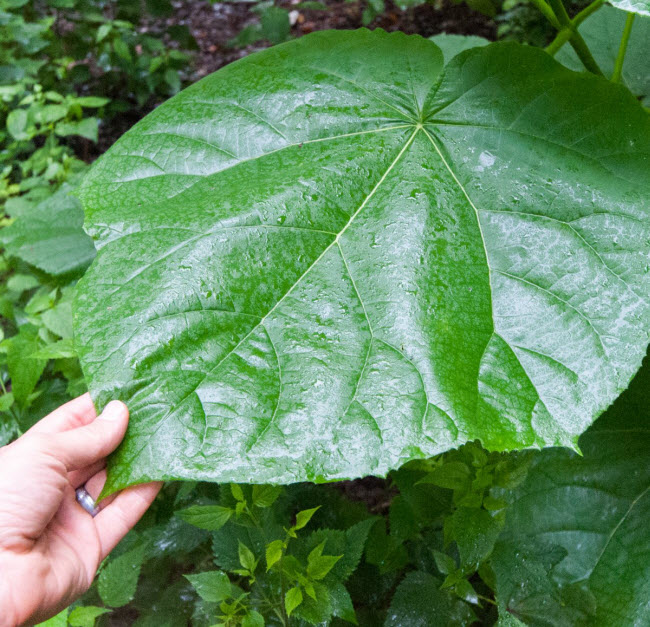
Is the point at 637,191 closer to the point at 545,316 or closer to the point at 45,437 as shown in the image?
the point at 545,316

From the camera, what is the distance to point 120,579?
1553 mm

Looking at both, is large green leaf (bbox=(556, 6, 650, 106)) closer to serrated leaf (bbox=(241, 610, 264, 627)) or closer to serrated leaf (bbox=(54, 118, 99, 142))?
serrated leaf (bbox=(241, 610, 264, 627))

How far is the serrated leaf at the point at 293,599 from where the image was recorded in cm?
133

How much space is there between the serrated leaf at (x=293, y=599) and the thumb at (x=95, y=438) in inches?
21.5

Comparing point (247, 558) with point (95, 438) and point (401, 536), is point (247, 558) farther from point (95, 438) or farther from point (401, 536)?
point (95, 438)

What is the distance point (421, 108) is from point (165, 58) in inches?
130

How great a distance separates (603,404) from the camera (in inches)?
41.1

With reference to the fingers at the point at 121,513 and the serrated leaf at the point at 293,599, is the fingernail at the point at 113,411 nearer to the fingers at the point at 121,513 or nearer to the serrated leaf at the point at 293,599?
the fingers at the point at 121,513

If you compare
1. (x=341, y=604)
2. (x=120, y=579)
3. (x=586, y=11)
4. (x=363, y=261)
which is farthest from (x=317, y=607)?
(x=586, y=11)

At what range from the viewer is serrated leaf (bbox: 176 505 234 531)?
4.65 ft

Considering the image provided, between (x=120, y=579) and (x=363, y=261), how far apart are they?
1008mm

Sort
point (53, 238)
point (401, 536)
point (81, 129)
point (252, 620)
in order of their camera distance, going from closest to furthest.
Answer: point (252, 620) < point (401, 536) < point (53, 238) < point (81, 129)

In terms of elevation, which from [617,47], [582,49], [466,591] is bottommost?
[466,591]

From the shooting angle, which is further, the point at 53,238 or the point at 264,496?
the point at 53,238
